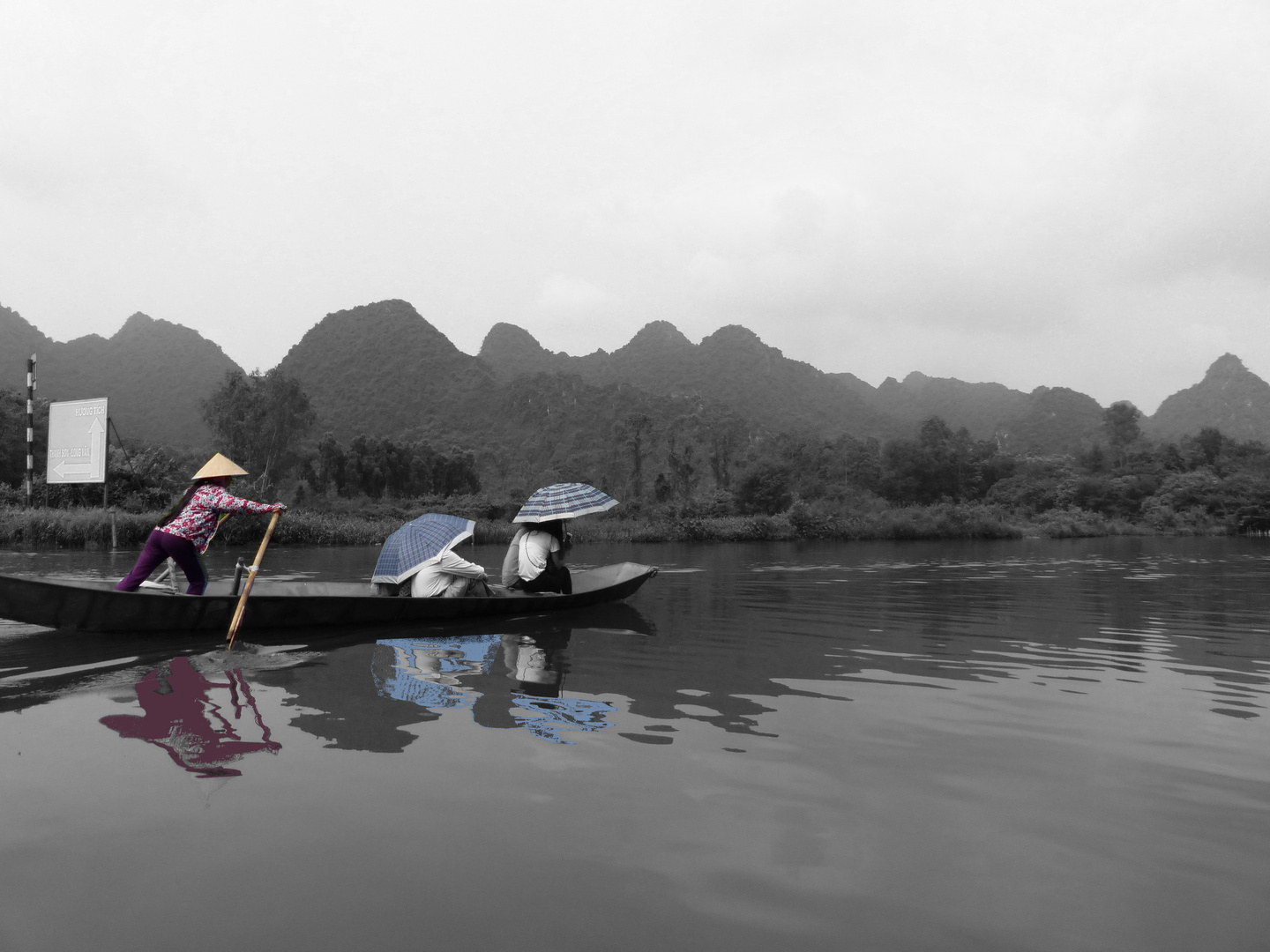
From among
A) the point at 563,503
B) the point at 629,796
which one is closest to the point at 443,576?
the point at 563,503

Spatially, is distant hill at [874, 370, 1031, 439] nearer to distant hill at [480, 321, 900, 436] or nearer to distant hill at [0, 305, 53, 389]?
distant hill at [480, 321, 900, 436]

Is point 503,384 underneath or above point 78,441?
above

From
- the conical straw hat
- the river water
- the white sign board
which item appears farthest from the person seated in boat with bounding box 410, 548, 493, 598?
the white sign board

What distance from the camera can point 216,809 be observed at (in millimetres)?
2916

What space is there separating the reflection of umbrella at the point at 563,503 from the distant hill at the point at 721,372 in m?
63.1

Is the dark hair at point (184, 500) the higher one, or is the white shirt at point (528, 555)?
the dark hair at point (184, 500)

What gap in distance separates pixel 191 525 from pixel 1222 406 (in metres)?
110

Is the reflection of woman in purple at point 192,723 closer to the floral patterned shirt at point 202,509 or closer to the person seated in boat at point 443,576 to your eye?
the floral patterned shirt at point 202,509

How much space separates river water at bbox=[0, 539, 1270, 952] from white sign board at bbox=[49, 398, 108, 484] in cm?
1165

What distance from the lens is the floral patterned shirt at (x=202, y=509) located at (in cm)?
632

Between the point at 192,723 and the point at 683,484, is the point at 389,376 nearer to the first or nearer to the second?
the point at 683,484

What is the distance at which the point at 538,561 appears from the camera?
8.16 metres

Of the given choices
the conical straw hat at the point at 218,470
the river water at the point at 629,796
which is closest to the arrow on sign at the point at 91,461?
the river water at the point at 629,796

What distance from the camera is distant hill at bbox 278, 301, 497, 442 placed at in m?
63.4
